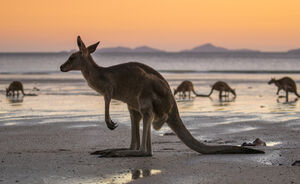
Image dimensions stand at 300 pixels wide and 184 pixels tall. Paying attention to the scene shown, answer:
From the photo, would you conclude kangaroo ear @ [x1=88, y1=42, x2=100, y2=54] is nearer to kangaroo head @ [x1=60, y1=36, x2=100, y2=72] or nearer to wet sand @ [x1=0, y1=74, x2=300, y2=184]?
kangaroo head @ [x1=60, y1=36, x2=100, y2=72]

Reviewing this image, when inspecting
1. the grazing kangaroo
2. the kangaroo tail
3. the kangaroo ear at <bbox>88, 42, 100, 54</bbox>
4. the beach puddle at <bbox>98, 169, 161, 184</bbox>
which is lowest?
the beach puddle at <bbox>98, 169, 161, 184</bbox>

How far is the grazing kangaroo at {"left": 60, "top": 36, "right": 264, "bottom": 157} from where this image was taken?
5.65 meters

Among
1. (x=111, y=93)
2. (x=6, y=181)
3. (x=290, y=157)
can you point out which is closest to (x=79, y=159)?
(x=111, y=93)

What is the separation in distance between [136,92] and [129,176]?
1.22 m

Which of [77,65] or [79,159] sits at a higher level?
[77,65]

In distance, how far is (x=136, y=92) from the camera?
571 centimetres

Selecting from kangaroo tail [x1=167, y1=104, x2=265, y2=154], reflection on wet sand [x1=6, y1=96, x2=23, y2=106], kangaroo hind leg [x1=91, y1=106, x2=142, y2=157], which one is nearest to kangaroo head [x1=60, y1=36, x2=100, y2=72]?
kangaroo hind leg [x1=91, y1=106, x2=142, y2=157]

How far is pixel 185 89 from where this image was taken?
1800cm

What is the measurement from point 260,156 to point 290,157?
0.33 metres

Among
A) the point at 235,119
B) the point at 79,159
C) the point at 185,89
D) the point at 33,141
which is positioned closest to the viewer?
the point at 79,159

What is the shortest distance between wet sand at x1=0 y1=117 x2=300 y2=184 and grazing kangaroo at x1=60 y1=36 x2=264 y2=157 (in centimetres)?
14

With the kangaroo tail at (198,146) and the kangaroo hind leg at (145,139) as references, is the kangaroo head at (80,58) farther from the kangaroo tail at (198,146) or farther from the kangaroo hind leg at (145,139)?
the kangaroo tail at (198,146)

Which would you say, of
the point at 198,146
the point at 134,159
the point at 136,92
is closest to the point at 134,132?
the point at 134,159

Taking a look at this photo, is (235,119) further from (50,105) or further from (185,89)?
(185,89)
